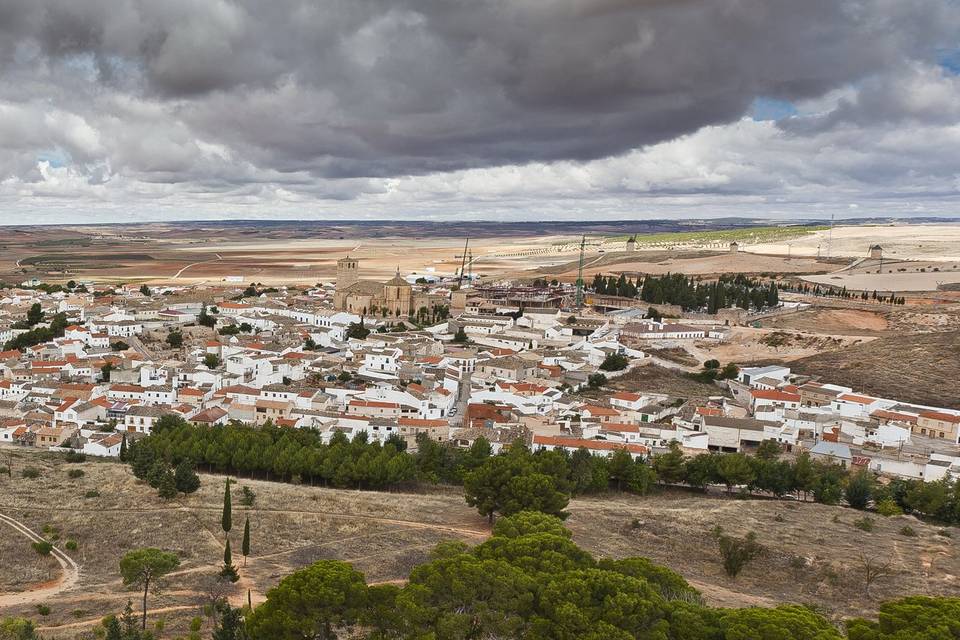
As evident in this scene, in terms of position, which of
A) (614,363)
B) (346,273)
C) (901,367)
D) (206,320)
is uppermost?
(346,273)

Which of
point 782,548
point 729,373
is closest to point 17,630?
point 782,548

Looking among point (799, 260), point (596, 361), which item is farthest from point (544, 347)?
point (799, 260)

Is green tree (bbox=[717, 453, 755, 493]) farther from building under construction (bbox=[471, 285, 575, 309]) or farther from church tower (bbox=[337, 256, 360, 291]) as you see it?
church tower (bbox=[337, 256, 360, 291])

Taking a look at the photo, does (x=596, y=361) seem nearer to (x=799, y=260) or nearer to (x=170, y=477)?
(x=170, y=477)

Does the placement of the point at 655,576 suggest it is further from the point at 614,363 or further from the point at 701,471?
the point at 614,363

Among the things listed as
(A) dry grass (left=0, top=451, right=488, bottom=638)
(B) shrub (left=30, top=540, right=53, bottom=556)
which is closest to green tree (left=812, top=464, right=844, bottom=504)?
(A) dry grass (left=0, top=451, right=488, bottom=638)

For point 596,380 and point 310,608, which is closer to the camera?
point 310,608
